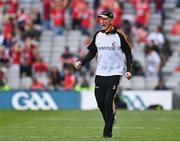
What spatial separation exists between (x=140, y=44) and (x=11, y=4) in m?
6.07

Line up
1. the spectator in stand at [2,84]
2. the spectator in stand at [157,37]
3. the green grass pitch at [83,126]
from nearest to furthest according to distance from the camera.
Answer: the green grass pitch at [83,126] < the spectator in stand at [2,84] < the spectator in stand at [157,37]

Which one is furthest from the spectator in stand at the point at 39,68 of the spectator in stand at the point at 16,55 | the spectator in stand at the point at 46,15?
the spectator in stand at the point at 46,15

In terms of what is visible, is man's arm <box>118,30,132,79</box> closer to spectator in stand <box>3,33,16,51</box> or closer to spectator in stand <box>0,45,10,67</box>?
spectator in stand <box>0,45,10,67</box>

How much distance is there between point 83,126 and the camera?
18.2 meters

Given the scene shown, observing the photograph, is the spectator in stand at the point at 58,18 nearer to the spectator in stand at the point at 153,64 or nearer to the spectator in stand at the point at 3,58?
the spectator in stand at the point at 3,58

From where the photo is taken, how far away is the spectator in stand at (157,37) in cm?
3095

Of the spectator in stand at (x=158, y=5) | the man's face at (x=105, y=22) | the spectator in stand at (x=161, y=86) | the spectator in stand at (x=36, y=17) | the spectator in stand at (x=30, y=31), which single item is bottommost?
the spectator in stand at (x=161, y=86)

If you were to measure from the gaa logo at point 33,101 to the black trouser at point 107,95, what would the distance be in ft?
43.0

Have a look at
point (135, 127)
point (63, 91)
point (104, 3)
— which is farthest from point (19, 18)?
point (135, 127)

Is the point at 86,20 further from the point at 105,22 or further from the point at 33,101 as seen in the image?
the point at 105,22

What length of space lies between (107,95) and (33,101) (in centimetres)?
1354

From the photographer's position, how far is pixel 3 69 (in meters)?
30.6

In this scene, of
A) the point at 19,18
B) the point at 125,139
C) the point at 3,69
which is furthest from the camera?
the point at 19,18

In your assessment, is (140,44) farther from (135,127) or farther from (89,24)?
(135,127)
